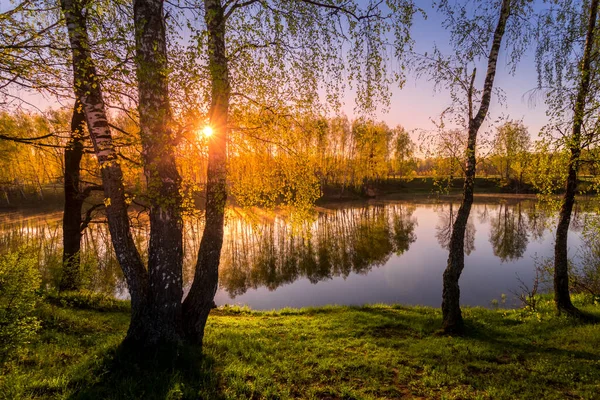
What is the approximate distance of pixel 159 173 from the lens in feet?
18.0

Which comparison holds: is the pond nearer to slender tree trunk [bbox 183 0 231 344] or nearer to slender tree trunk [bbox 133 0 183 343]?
slender tree trunk [bbox 183 0 231 344]

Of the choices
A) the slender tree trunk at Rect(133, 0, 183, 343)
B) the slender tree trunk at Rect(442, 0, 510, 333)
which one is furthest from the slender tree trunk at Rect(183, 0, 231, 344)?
the slender tree trunk at Rect(442, 0, 510, 333)

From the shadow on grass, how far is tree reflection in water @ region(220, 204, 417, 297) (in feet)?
23.1

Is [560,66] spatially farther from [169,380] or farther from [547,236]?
[547,236]

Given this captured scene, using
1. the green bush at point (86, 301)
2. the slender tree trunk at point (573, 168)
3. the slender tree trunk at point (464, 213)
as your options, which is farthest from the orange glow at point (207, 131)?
the slender tree trunk at point (573, 168)

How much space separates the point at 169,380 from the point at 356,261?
697 inches

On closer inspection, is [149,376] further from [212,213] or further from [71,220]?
[71,220]

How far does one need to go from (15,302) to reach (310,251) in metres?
20.8

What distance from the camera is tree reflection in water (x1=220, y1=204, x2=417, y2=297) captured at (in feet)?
62.6

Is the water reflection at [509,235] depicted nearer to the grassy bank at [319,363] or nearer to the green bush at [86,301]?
the grassy bank at [319,363]

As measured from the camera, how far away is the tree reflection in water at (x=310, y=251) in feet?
62.6

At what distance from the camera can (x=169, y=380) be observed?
494cm

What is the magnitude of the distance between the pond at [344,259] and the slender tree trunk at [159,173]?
6.20ft

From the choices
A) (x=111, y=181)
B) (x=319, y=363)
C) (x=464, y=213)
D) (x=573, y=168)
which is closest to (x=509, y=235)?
(x=573, y=168)
